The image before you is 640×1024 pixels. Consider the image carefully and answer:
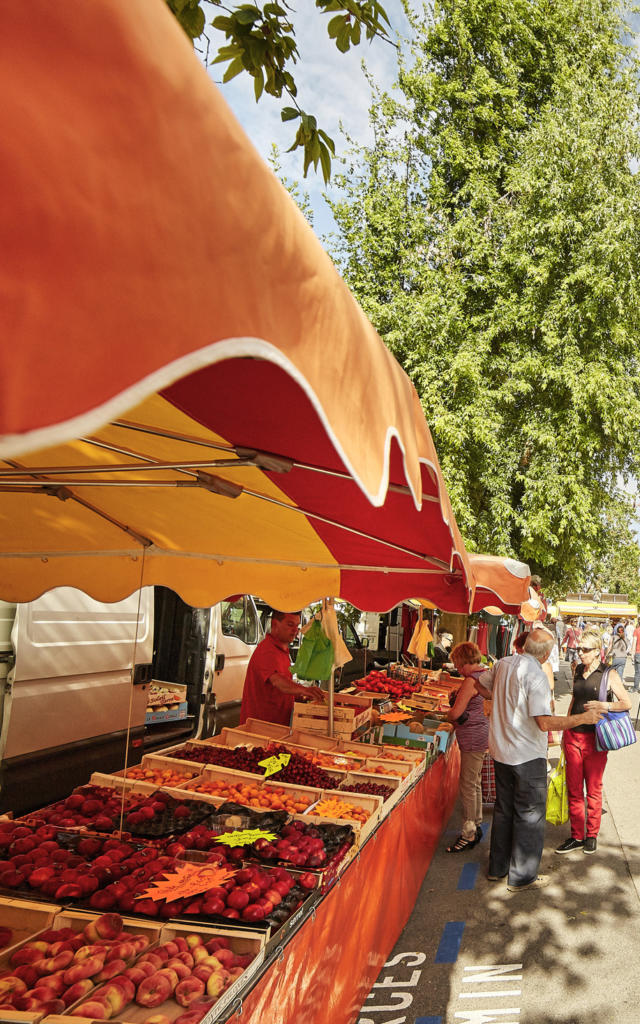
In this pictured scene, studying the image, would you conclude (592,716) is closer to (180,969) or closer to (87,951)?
(180,969)

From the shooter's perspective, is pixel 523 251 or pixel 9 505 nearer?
pixel 9 505

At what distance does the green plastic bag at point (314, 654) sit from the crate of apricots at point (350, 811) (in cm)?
161

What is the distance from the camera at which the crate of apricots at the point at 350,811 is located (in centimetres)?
382

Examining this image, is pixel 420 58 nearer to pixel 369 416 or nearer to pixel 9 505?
pixel 9 505

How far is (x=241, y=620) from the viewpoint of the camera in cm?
942

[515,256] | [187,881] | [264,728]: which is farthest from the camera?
[515,256]

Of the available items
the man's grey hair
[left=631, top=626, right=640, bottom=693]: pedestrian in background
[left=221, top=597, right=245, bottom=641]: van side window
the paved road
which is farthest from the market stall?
[left=631, top=626, right=640, bottom=693]: pedestrian in background

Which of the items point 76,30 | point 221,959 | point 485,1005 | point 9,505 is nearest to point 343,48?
point 9,505

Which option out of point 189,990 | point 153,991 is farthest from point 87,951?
point 189,990

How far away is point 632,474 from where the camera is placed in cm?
1418

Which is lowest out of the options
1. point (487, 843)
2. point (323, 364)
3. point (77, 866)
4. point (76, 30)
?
point (487, 843)

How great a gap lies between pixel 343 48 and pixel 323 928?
3786 mm

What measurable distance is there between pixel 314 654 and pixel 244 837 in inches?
104

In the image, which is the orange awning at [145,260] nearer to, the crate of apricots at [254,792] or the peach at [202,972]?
the peach at [202,972]
